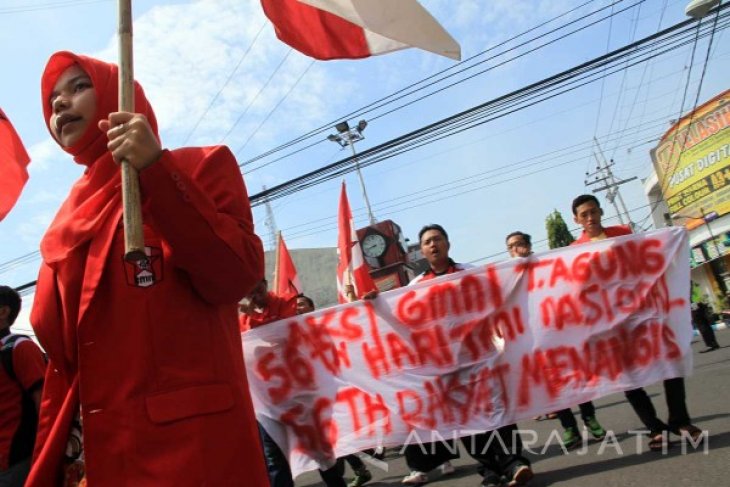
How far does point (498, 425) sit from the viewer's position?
4.41 m

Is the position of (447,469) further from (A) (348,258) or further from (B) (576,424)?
(A) (348,258)

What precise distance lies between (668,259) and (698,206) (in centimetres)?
2650

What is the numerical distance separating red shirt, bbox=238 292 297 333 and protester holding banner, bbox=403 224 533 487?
1.11 metres

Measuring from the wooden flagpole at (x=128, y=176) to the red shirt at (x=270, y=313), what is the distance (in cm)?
368

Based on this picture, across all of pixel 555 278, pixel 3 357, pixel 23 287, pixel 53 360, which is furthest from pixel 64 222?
pixel 23 287

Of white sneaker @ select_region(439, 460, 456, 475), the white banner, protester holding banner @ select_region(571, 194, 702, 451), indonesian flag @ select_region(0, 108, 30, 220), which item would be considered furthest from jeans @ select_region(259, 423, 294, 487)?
protester holding banner @ select_region(571, 194, 702, 451)

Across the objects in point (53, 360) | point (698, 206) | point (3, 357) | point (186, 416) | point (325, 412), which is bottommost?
point (325, 412)

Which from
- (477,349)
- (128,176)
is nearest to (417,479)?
(477,349)

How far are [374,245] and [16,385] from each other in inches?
1138

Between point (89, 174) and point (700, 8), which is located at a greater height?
point (700, 8)

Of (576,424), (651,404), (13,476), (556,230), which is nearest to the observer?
(13,476)

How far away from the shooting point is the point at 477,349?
4.58 m

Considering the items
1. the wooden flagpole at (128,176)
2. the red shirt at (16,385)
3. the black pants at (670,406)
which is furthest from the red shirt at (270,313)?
the wooden flagpole at (128,176)

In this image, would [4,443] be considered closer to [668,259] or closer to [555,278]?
[555,278]
